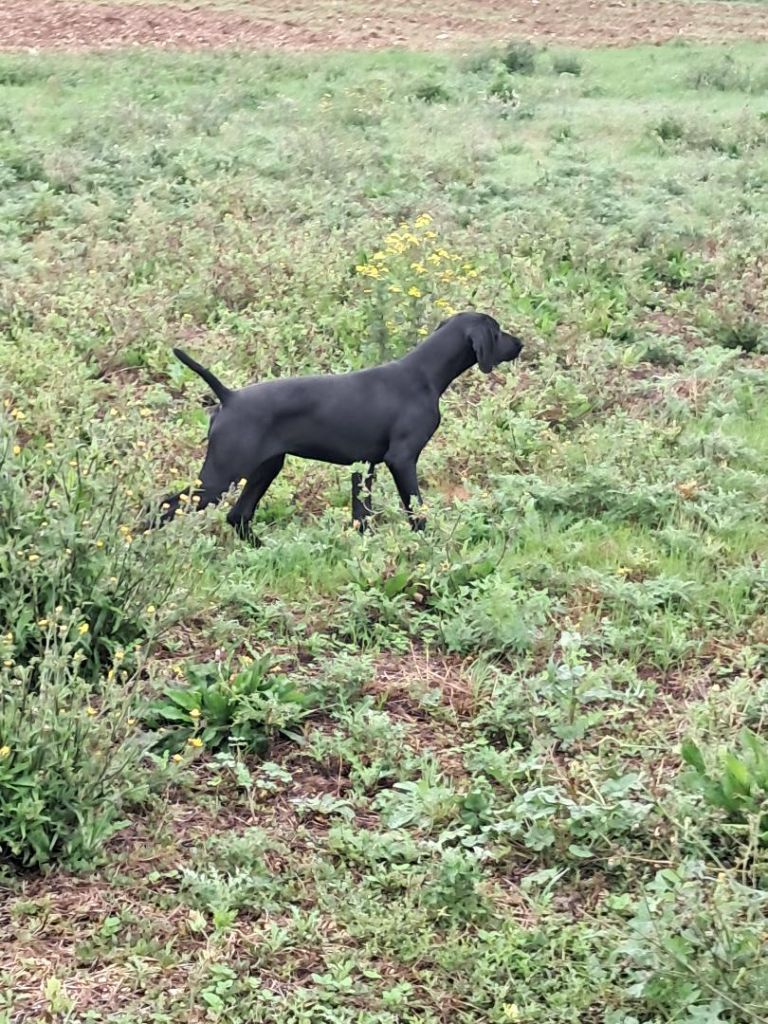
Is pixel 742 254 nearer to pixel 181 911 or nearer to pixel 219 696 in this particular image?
pixel 219 696

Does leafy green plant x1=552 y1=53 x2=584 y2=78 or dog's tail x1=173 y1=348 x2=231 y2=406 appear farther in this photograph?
leafy green plant x1=552 y1=53 x2=584 y2=78

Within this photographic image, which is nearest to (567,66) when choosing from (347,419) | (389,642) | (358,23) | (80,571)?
(358,23)

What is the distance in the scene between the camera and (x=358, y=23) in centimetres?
2186

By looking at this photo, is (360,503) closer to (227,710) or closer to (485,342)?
A: (485,342)

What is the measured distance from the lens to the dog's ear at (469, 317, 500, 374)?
573 centimetres

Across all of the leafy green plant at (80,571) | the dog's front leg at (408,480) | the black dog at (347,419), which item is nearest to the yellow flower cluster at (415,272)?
the black dog at (347,419)

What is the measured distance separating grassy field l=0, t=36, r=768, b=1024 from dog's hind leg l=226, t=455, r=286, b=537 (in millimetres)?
75

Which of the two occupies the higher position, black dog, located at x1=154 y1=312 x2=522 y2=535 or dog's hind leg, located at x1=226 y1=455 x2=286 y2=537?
black dog, located at x1=154 y1=312 x2=522 y2=535

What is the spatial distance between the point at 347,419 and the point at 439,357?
A: 518 mm

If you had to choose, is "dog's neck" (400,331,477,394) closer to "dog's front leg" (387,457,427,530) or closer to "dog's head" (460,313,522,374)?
"dog's head" (460,313,522,374)

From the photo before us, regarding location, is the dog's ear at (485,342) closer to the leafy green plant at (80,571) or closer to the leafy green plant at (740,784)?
the leafy green plant at (80,571)

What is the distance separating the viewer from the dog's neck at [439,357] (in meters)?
5.72

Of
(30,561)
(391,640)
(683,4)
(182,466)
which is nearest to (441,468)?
(182,466)

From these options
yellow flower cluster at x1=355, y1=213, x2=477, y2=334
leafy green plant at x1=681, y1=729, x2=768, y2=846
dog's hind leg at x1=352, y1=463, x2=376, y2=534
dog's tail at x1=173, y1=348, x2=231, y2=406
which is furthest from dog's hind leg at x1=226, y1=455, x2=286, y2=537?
yellow flower cluster at x1=355, y1=213, x2=477, y2=334
